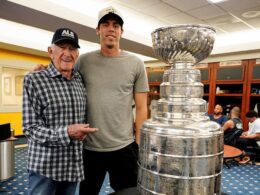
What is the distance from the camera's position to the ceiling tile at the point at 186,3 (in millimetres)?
3398

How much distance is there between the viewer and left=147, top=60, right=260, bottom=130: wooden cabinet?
558cm

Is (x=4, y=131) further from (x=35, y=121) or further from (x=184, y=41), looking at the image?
(x=184, y=41)

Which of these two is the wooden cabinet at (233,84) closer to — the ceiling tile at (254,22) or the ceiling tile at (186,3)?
the ceiling tile at (254,22)

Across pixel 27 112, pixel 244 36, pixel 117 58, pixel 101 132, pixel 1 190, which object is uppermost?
pixel 244 36

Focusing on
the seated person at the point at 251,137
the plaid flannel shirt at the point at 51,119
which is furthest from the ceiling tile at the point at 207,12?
the plaid flannel shirt at the point at 51,119

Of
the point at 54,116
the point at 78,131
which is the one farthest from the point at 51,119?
the point at 78,131

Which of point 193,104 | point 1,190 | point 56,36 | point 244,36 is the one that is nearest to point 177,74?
point 193,104

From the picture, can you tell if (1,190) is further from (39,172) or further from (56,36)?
(56,36)

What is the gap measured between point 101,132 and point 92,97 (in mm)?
191

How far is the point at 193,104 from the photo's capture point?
2.02ft

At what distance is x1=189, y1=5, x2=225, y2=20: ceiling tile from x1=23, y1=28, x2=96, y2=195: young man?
3.08 metres

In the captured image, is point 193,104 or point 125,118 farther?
point 125,118

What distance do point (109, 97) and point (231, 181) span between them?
10.00 feet

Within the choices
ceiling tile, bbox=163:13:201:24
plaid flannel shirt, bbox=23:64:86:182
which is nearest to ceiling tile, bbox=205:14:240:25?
ceiling tile, bbox=163:13:201:24
